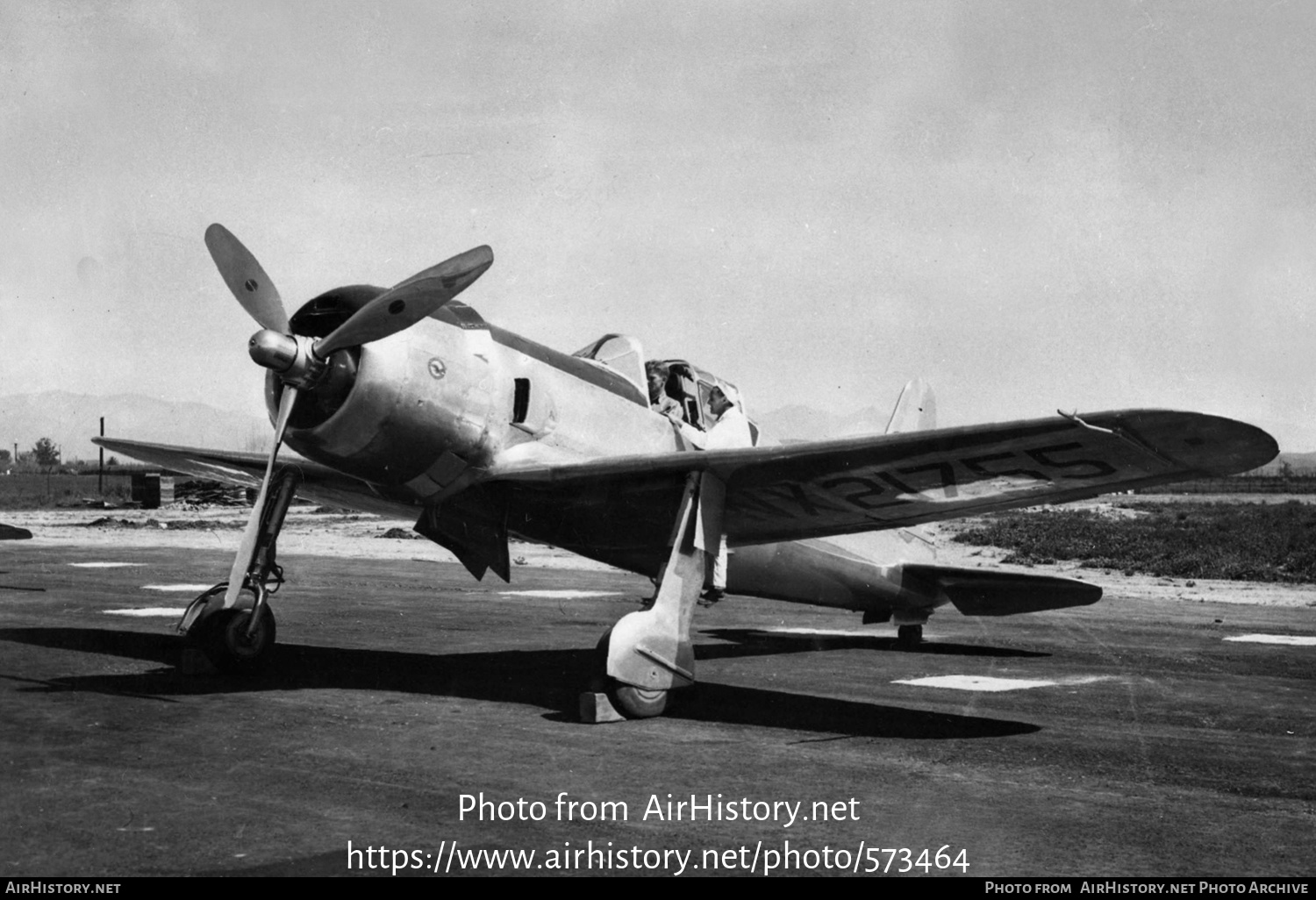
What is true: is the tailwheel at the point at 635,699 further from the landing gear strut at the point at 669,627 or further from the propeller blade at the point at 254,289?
the propeller blade at the point at 254,289

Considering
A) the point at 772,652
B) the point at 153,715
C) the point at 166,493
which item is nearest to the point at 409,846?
the point at 153,715

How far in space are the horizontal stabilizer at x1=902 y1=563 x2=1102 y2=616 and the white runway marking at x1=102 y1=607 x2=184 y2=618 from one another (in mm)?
9165

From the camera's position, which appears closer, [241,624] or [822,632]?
[241,624]

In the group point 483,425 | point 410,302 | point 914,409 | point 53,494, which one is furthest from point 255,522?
point 53,494

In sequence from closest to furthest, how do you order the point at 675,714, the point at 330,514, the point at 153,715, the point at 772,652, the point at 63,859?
the point at 63,859, the point at 153,715, the point at 675,714, the point at 772,652, the point at 330,514

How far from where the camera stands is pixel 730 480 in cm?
897

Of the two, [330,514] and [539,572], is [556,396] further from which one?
[330,514]

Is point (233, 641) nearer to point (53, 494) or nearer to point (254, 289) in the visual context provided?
point (254, 289)

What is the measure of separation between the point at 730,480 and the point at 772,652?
14.6 ft

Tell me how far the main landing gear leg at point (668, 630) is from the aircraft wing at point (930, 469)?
0.96 feet

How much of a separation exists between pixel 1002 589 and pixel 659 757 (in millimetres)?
6391

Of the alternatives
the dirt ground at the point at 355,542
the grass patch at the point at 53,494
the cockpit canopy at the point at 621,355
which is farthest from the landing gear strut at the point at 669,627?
the grass patch at the point at 53,494

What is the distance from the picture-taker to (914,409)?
560 inches

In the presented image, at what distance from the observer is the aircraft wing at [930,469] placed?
671 centimetres
